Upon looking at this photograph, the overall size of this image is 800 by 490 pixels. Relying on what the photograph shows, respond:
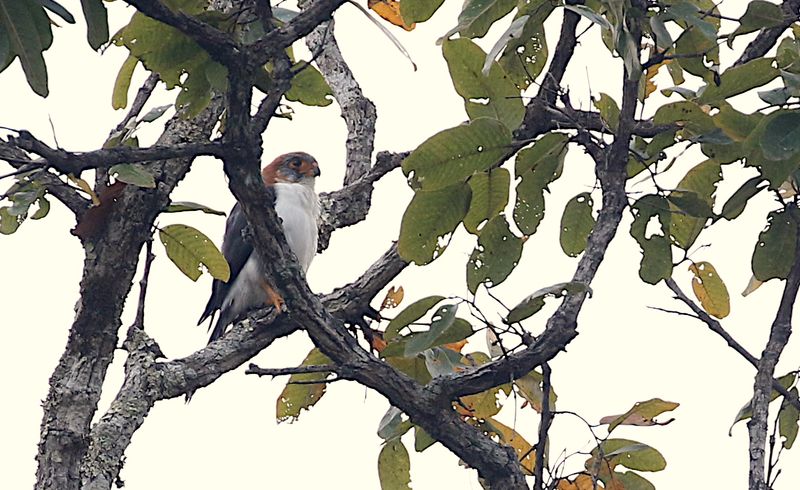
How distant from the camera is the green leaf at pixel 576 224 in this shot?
301 cm

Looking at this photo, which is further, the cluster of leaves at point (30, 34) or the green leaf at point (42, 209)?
the green leaf at point (42, 209)

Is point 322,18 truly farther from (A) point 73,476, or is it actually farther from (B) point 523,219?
(A) point 73,476

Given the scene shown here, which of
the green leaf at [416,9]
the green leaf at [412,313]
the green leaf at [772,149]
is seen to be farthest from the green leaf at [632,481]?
the green leaf at [416,9]

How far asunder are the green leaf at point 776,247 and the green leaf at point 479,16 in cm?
93

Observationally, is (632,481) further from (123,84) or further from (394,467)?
(123,84)

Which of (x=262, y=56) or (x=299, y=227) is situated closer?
(x=262, y=56)

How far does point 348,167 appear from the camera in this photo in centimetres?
461

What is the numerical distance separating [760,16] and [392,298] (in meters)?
1.76

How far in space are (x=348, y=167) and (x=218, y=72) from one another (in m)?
2.03

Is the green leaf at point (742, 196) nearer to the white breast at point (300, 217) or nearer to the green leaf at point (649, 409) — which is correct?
the green leaf at point (649, 409)

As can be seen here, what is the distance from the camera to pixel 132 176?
8.48ft

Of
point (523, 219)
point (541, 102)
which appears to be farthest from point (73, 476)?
point (541, 102)

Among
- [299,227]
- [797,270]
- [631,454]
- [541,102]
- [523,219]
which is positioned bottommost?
[631,454]

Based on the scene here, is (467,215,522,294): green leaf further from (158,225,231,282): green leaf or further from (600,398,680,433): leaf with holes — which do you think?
(158,225,231,282): green leaf
